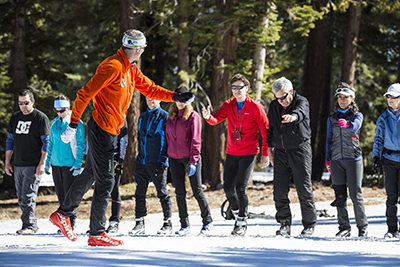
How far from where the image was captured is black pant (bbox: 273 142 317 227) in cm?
646

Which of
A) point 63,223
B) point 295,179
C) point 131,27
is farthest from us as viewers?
point 131,27

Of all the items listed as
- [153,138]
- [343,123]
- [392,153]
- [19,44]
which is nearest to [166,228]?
[153,138]

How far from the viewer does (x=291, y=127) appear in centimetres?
640

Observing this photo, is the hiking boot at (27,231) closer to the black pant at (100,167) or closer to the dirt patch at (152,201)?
the black pant at (100,167)

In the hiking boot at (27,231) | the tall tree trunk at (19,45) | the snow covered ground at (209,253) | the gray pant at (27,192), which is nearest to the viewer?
the snow covered ground at (209,253)

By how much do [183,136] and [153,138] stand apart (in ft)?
1.91

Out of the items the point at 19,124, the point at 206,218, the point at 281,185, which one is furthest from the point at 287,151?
the point at 19,124

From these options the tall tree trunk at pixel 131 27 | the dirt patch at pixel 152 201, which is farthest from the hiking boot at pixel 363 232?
the tall tree trunk at pixel 131 27

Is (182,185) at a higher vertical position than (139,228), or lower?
higher

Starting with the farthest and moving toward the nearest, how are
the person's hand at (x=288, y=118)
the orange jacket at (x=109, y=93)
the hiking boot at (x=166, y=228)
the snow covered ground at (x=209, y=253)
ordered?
the hiking boot at (x=166, y=228)
the person's hand at (x=288, y=118)
the orange jacket at (x=109, y=93)
the snow covered ground at (x=209, y=253)

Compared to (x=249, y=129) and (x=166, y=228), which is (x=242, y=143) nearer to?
(x=249, y=129)

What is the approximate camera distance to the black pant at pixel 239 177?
6848mm

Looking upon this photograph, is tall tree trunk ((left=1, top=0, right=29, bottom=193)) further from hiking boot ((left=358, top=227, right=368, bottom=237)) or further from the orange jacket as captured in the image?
hiking boot ((left=358, top=227, right=368, bottom=237))

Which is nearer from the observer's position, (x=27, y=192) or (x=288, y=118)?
(x=288, y=118)
